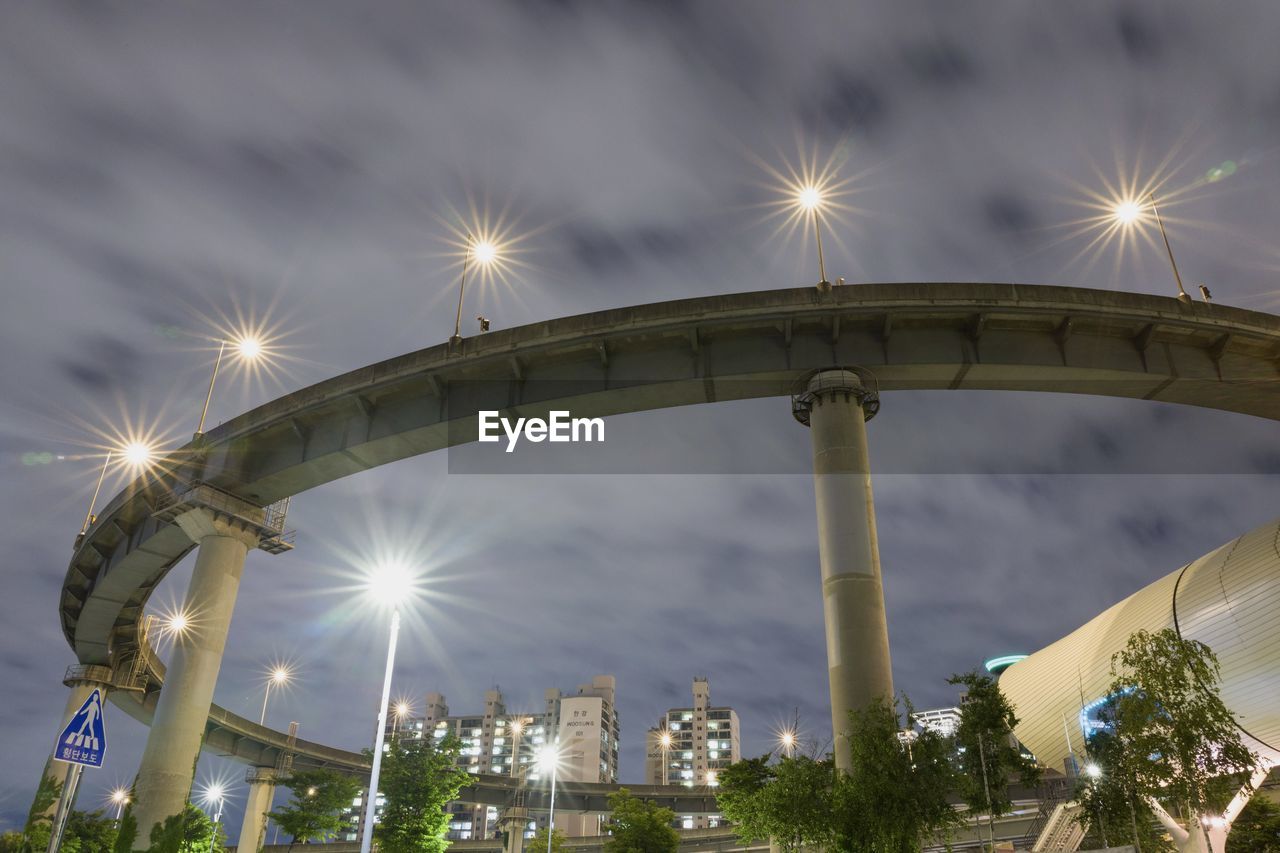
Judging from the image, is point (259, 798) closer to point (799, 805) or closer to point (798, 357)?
point (799, 805)

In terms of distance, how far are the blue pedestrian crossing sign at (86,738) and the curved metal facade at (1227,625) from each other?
3706 centimetres

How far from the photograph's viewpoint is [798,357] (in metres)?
26.9

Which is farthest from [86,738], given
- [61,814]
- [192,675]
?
[192,675]

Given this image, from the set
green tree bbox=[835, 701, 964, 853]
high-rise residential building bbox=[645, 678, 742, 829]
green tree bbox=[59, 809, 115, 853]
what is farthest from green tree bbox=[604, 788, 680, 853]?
high-rise residential building bbox=[645, 678, 742, 829]

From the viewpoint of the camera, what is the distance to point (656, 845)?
176 ft

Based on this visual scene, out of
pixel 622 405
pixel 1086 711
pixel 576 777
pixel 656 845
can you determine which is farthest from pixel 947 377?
pixel 576 777

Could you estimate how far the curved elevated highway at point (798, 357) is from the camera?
1035 inches

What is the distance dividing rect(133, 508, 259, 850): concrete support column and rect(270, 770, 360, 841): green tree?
941 inches

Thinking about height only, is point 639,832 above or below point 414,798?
below

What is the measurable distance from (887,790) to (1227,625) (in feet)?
71.1

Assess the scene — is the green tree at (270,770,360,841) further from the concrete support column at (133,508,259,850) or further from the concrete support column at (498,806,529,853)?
the concrete support column at (498,806,529,853)

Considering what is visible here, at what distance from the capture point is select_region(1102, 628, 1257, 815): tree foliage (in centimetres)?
2241

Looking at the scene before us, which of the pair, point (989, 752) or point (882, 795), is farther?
point (989, 752)

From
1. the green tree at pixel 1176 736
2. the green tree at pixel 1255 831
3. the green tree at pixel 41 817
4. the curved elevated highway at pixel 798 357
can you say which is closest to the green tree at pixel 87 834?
the green tree at pixel 41 817
